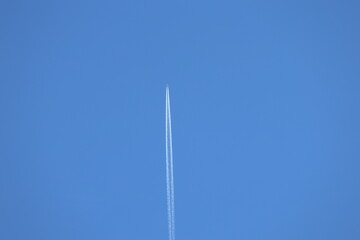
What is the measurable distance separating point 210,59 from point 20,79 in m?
0.60

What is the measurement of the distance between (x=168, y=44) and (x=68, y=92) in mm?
349

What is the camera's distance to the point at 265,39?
3.67ft

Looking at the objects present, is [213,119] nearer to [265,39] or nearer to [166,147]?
[166,147]

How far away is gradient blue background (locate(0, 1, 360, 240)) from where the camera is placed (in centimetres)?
111

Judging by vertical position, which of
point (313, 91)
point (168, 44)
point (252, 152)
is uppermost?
point (168, 44)

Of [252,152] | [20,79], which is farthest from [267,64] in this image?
[20,79]

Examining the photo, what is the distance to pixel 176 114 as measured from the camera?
44.1 inches

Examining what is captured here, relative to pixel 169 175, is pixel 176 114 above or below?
above

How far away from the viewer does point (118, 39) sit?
111cm

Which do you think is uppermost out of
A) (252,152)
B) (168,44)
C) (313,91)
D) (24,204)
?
(168,44)

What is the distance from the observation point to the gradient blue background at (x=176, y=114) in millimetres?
1108

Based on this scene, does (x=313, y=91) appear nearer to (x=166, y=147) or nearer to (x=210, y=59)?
(x=210, y=59)

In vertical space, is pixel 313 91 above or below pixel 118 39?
below

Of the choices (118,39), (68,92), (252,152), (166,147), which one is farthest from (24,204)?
(252,152)
